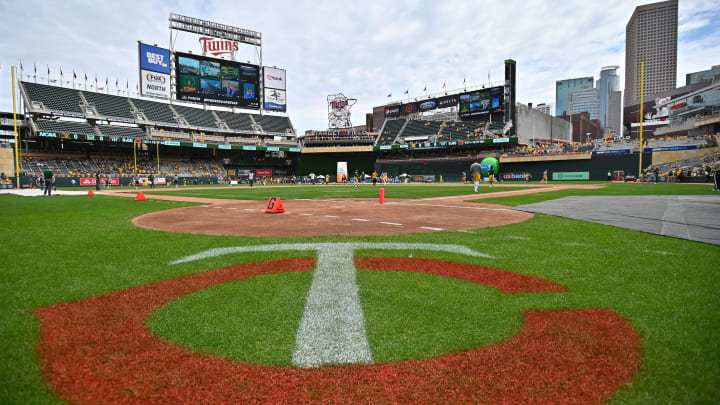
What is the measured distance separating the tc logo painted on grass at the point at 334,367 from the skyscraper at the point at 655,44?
21225 centimetres

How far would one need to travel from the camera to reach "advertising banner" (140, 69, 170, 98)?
50.3 metres

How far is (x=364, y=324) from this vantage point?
9.46 feet

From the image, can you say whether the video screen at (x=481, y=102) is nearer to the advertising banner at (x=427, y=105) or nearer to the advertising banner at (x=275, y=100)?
the advertising banner at (x=427, y=105)

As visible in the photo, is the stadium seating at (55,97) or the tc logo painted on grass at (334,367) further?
the stadium seating at (55,97)

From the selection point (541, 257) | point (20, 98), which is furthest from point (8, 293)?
point (20, 98)

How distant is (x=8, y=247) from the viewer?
6.07 m

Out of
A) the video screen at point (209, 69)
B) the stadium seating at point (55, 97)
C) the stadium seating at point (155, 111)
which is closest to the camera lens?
the stadium seating at point (55, 97)

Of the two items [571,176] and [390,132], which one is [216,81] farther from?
[571,176]

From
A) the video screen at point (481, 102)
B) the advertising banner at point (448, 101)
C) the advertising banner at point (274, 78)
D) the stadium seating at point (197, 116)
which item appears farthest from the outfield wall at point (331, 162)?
the video screen at point (481, 102)

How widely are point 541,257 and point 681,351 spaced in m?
2.90

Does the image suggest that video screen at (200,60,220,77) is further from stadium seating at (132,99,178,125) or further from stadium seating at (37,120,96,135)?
stadium seating at (37,120,96,135)

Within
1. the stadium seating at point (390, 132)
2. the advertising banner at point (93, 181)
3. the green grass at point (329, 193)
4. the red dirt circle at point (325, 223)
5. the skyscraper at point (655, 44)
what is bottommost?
the red dirt circle at point (325, 223)

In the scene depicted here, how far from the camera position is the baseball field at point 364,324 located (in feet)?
6.66

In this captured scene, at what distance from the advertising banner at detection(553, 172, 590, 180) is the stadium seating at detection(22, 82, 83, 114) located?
226 feet
